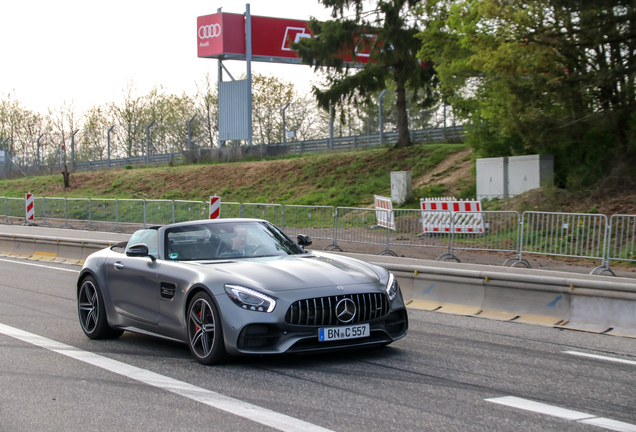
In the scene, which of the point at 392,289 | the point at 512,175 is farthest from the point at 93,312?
the point at 512,175

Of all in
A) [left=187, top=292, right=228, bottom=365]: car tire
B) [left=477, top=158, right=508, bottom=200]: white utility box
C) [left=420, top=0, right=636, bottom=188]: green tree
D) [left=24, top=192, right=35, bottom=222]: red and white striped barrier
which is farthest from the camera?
[left=24, top=192, right=35, bottom=222]: red and white striped barrier

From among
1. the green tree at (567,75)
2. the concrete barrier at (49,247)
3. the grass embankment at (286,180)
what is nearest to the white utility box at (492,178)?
the grass embankment at (286,180)

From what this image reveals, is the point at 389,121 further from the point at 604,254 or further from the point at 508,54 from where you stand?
the point at 604,254

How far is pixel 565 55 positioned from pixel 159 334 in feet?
58.8

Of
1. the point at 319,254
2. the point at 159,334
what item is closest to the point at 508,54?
the point at 319,254

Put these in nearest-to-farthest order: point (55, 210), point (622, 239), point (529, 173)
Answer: point (622, 239)
point (529, 173)
point (55, 210)

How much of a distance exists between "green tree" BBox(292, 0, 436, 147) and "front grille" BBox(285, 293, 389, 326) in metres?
26.9

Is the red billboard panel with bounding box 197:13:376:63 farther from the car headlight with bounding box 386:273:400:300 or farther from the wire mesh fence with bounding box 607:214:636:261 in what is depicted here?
the car headlight with bounding box 386:273:400:300

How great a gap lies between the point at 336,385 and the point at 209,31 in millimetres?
38102

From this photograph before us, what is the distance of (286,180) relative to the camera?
36219 millimetres

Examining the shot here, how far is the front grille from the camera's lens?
5984 mm

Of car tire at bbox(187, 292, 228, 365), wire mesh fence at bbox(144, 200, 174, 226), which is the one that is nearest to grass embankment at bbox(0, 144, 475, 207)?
wire mesh fence at bbox(144, 200, 174, 226)

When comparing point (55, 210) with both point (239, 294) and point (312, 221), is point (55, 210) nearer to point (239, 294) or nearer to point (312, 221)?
point (312, 221)

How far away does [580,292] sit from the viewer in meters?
8.47
